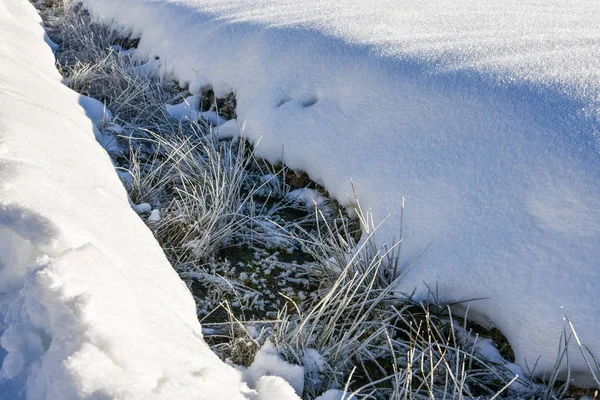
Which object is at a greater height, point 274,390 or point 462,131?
point 462,131

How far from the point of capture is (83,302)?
1.01 metres

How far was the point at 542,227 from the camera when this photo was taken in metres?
1.55

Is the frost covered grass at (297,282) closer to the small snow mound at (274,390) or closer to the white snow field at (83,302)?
the small snow mound at (274,390)

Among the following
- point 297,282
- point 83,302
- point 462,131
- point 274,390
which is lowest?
point 297,282

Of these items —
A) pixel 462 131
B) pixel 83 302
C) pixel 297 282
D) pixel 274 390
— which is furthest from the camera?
pixel 297 282

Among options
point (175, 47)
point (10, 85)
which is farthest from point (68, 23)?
point (10, 85)

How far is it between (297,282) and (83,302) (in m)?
1.05

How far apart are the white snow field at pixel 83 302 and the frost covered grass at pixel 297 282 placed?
240mm

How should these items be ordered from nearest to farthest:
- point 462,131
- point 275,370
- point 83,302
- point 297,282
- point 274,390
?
point 83,302
point 274,390
point 275,370
point 462,131
point 297,282

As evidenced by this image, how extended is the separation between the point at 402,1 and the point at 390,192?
6.35 feet

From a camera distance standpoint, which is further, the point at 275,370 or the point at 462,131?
the point at 462,131

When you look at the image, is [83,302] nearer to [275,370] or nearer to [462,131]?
[275,370]

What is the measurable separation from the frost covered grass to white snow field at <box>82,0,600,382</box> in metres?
0.09

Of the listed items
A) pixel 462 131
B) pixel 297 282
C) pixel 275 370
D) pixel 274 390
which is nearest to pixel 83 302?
pixel 274 390
